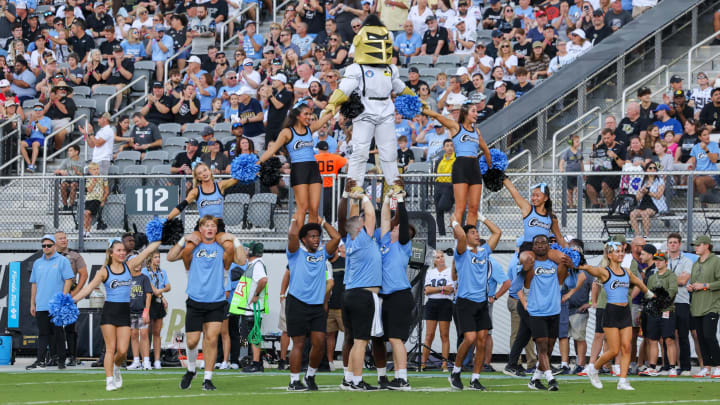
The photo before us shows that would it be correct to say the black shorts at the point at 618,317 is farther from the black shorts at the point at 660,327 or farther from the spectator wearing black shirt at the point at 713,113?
the spectator wearing black shirt at the point at 713,113

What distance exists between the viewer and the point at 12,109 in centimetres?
2227

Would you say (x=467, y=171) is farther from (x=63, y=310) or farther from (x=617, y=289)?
(x=63, y=310)

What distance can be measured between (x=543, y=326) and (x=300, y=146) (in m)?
3.38

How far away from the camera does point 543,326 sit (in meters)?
12.7

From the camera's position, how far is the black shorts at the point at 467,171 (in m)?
13.1

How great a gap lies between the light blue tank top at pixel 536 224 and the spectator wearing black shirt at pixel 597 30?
28.6 ft

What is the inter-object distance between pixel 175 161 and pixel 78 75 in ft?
18.4

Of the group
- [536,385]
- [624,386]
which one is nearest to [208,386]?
[536,385]

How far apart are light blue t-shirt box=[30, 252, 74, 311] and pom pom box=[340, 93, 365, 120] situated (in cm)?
637

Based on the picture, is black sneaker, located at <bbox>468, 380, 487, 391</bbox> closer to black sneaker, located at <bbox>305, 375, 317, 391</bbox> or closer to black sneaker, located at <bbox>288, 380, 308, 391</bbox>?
black sneaker, located at <bbox>305, 375, 317, 391</bbox>

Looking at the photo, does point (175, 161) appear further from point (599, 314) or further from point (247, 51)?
point (599, 314)

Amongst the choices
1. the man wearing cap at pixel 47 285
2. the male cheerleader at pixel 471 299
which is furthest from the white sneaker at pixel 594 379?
the man wearing cap at pixel 47 285

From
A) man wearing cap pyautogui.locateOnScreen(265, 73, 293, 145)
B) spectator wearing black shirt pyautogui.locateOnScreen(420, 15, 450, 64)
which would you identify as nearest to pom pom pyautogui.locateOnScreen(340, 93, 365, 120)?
man wearing cap pyautogui.locateOnScreen(265, 73, 293, 145)

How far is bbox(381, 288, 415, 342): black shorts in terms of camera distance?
1216 centimetres
